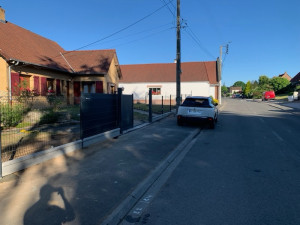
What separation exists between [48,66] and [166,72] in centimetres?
2465

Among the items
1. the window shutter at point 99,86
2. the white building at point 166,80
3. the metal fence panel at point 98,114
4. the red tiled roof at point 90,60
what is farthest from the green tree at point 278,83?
the metal fence panel at point 98,114

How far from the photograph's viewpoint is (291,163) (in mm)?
5895

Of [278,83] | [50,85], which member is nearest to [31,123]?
[50,85]

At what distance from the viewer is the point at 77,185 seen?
4277 millimetres

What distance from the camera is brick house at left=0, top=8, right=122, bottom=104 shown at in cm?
1418

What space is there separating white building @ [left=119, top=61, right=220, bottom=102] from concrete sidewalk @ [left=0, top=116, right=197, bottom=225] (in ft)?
94.8

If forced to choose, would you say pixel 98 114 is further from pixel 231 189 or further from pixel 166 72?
pixel 166 72

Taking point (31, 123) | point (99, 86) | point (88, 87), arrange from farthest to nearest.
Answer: point (88, 87) < point (99, 86) < point (31, 123)

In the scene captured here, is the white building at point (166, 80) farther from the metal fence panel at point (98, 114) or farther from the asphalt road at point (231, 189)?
the asphalt road at point (231, 189)

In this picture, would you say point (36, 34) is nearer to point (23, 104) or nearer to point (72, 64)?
point (72, 64)

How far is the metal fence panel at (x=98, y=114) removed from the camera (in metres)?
6.70

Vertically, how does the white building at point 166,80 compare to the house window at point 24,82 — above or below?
above

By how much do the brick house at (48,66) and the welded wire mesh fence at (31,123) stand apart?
4425 mm

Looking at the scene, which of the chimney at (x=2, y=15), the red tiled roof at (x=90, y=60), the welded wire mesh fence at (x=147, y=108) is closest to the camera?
the welded wire mesh fence at (x=147, y=108)
